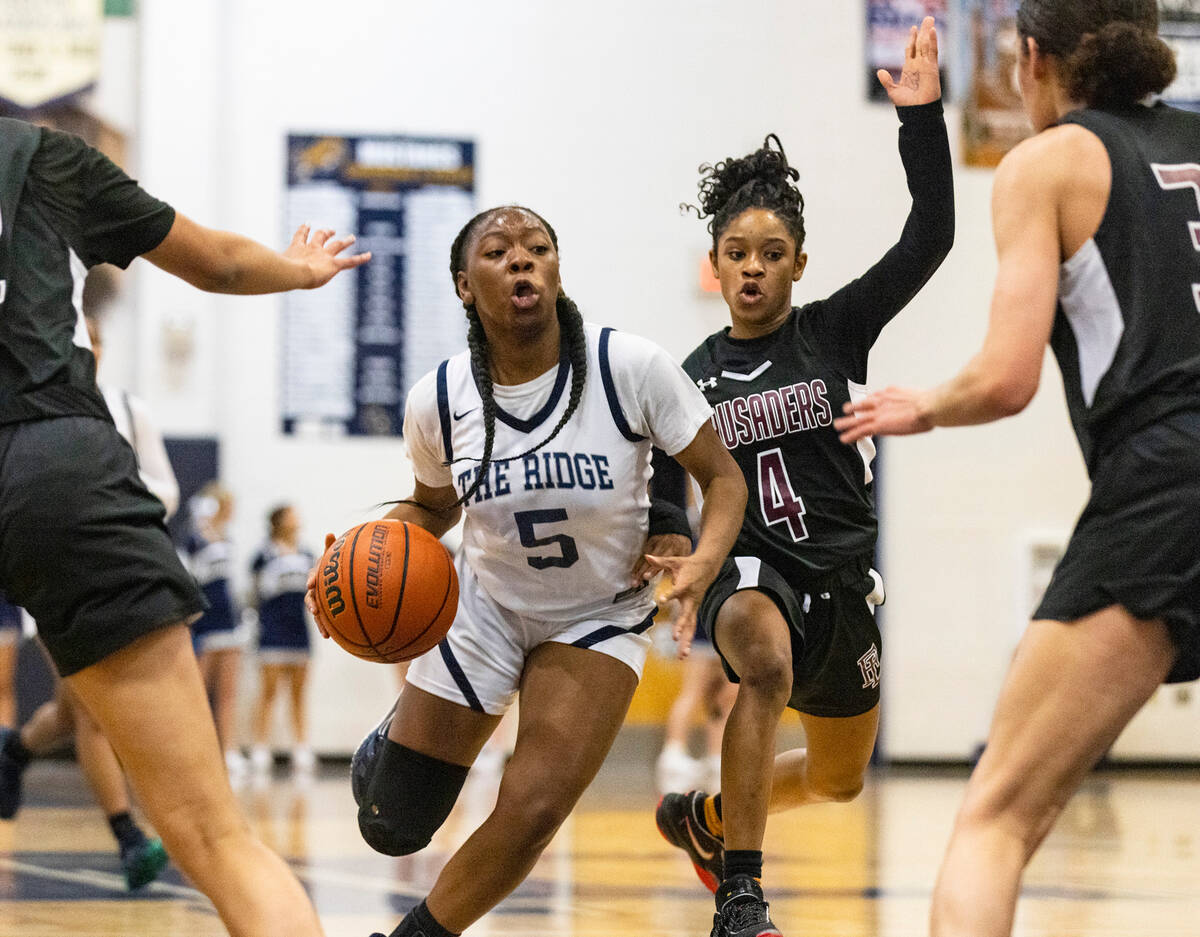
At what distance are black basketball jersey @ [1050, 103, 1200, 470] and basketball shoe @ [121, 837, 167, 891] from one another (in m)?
4.02

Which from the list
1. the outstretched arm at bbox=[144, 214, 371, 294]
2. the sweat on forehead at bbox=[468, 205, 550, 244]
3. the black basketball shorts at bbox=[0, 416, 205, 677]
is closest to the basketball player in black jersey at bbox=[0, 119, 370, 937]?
the black basketball shorts at bbox=[0, 416, 205, 677]

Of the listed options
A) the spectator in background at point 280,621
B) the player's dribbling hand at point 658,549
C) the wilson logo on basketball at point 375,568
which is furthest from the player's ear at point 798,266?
the spectator in background at point 280,621

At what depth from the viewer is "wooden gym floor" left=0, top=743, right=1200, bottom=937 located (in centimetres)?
493

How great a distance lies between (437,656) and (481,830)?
471 mm

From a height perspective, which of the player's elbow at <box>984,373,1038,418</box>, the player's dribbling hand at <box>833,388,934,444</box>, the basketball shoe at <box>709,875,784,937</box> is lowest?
the basketball shoe at <box>709,875,784,937</box>

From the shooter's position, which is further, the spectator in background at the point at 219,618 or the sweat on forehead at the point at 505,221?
the spectator in background at the point at 219,618

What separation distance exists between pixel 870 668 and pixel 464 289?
156 cm

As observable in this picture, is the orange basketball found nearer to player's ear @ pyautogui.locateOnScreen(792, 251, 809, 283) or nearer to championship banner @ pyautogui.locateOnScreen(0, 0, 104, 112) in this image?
player's ear @ pyautogui.locateOnScreen(792, 251, 809, 283)

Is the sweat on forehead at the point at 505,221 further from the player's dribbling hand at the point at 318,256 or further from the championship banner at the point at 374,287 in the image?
the championship banner at the point at 374,287

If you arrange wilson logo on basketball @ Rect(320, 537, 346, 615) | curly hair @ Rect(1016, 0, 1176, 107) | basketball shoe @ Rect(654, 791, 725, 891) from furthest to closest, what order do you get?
basketball shoe @ Rect(654, 791, 725, 891)
wilson logo on basketball @ Rect(320, 537, 346, 615)
curly hair @ Rect(1016, 0, 1176, 107)

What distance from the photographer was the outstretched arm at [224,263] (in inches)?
116

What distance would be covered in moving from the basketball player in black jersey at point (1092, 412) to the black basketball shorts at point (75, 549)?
1.25 m

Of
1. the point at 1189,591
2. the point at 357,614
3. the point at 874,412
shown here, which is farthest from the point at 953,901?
the point at 357,614

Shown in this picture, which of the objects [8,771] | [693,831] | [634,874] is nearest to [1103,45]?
[693,831]
